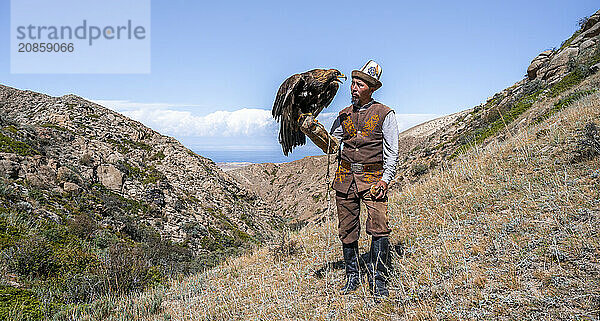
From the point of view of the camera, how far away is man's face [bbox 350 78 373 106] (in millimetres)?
3385

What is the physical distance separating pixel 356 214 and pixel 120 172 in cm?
1806

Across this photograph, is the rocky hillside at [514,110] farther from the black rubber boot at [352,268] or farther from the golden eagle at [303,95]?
the black rubber boot at [352,268]

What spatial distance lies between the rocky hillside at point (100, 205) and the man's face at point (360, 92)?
17.2ft

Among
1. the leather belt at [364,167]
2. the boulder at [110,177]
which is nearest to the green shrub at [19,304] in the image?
the leather belt at [364,167]

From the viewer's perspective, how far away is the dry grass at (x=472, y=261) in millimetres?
2660

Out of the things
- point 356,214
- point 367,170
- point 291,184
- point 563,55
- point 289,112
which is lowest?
point 291,184

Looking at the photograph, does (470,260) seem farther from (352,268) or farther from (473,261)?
(352,268)

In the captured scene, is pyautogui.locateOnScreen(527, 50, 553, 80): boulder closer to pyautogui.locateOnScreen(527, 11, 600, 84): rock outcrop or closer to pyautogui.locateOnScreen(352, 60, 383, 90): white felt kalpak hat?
pyautogui.locateOnScreen(527, 11, 600, 84): rock outcrop

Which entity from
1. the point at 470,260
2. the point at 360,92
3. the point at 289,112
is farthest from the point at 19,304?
the point at 470,260

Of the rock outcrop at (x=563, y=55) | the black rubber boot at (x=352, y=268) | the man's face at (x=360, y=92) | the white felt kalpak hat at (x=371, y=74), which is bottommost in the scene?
the black rubber boot at (x=352, y=268)

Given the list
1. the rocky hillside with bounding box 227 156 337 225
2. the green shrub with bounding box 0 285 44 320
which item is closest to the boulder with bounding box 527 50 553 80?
the rocky hillside with bounding box 227 156 337 225

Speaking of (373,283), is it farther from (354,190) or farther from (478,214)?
(478,214)

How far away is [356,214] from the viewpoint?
346cm

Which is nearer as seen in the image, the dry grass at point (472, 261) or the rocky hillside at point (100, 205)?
the dry grass at point (472, 261)
